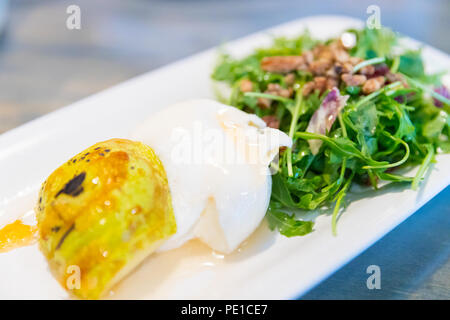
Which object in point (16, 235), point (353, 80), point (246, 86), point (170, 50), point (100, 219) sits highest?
point (353, 80)

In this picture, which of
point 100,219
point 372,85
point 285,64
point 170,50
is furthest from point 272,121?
point 170,50

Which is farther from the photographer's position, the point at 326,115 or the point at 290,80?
the point at 290,80

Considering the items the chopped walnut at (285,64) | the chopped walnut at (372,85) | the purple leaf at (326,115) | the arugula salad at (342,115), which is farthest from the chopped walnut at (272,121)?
the chopped walnut at (372,85)

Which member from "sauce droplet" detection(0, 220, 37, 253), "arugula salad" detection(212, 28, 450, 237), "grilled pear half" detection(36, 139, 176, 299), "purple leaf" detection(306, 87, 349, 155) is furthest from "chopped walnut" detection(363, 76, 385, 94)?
"sauce droplet" detection(0, 220, 37, 253)

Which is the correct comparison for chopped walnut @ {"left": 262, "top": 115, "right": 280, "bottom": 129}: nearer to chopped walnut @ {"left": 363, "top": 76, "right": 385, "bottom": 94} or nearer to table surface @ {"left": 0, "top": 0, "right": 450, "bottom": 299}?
chopped walnut @ {"left": 363, "top": 76, "right": 385, "bottom": 94}

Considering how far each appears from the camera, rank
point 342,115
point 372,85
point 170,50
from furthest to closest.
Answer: point 170,50, point 372,85, point 342,115

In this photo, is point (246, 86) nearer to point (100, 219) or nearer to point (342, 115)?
point (342, 115)
